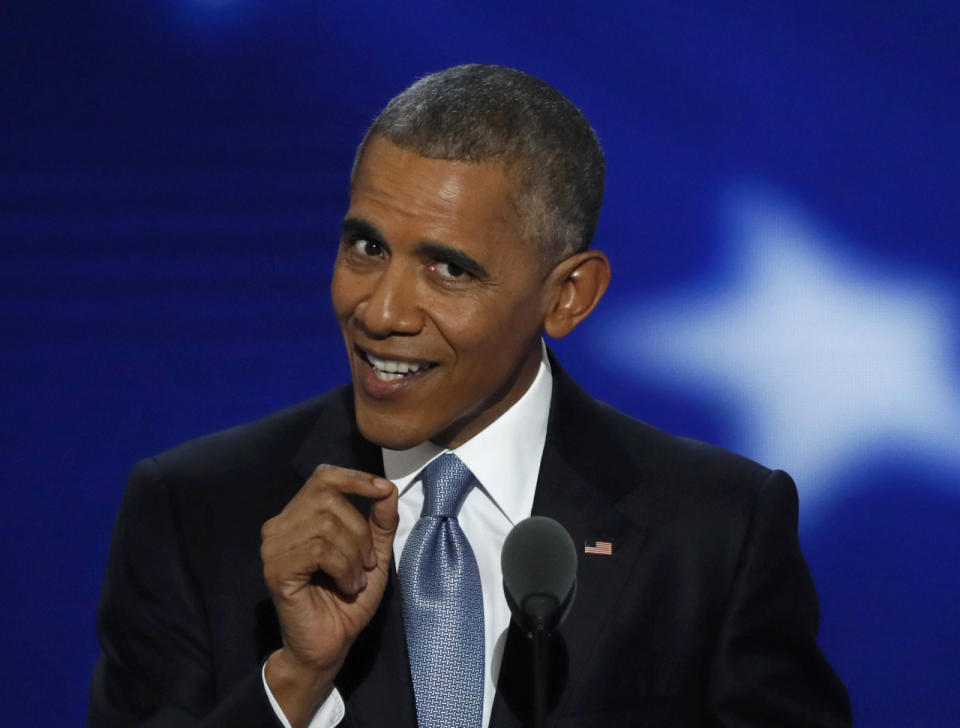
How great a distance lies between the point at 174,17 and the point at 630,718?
151 cm

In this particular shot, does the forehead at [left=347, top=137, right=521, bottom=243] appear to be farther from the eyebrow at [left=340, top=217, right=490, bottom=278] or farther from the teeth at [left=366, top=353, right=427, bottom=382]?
the teeth at [left=366, top=353, right=427, bottom=382]

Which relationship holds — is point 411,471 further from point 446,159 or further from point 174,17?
point 174,17

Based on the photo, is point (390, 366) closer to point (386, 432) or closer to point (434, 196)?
point (386, 432)

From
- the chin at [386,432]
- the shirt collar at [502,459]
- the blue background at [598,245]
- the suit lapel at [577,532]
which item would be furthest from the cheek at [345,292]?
the blue background at [598,245]

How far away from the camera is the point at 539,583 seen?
1.40 meters

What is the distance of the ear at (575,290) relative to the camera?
202 cm

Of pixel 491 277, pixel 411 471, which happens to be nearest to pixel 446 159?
pixel 491 277

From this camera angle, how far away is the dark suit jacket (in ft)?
6.15

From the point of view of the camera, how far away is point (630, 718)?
6.29ft

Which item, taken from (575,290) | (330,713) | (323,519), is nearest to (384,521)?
(323,519)

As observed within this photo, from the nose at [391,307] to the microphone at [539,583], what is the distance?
43cm

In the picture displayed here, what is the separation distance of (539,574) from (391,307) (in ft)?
1.64

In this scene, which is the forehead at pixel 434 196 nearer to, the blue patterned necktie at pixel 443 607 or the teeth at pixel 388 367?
the teeth at pixel 388 367

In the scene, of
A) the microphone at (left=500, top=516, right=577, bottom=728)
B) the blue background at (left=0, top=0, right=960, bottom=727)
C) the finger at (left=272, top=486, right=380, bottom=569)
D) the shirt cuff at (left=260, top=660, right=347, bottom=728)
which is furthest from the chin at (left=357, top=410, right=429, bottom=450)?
the blue background at (left=0, top=0, right=960, bottom=727)
